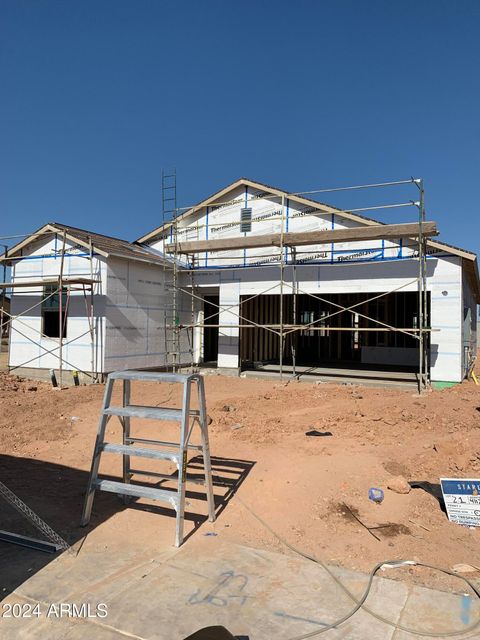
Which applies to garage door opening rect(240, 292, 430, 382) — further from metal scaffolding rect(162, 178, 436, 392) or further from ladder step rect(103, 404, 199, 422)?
ladder step rect(103, 404, 199, 422)

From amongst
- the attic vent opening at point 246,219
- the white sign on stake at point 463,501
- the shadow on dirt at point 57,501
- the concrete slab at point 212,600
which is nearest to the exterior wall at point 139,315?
the attic vent opening at point 246,219

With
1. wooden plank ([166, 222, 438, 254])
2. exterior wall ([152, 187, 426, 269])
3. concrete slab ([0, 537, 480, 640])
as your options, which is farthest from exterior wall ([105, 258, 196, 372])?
concrete slab ([0, 537, 480, 640])

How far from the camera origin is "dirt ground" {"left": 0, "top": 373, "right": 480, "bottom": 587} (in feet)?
14.7

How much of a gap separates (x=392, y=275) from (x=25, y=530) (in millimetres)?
12446

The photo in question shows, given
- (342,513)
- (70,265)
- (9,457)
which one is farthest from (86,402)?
(342,513)

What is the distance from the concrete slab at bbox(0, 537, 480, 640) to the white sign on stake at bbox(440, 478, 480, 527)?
1.43 m

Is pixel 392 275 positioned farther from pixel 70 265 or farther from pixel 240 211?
pixel 70 265

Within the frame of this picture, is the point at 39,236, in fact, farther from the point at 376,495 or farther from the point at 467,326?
the point at 467,326

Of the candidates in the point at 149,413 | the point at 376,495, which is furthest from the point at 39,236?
the point at 376,495

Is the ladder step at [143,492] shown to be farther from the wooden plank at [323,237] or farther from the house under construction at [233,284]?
the wooden plank at [323,237]

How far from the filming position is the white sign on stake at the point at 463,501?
15.4 feet

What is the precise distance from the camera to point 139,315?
1593cm

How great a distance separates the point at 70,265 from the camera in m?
15.4

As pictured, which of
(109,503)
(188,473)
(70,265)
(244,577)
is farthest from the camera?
(70,265)
